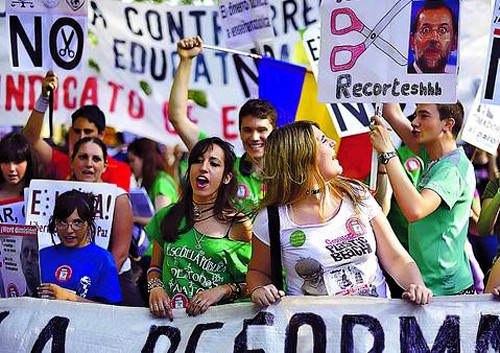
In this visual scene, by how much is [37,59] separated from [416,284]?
3.12 m

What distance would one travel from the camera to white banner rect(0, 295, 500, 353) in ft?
14.7

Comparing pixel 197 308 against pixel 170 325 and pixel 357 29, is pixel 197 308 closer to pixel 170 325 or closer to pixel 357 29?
pixel 170 325

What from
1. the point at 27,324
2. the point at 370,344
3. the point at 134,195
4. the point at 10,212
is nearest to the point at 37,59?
the point at 10,212

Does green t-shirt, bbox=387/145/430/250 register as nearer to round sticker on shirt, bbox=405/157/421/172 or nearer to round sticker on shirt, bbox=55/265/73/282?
round sticker on shirt, bbox=405/157/421/172

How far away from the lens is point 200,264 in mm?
4930

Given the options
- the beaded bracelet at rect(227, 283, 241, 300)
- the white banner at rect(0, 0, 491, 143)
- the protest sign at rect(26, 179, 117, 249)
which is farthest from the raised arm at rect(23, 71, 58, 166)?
the beaded bracelet at rect(227, 283, 241, 300)

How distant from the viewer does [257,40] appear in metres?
7.59

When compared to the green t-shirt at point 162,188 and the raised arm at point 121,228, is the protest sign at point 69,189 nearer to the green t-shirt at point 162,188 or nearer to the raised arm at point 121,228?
the raised arm at point 121,228

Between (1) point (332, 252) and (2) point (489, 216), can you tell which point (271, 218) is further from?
(2) point (489, 216)

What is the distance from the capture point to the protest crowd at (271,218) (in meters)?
4.50

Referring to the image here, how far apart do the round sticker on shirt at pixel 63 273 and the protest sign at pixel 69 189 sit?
69cm

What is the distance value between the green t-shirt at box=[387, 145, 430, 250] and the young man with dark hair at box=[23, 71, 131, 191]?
1740mm

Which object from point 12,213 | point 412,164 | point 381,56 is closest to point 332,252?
point 381,56

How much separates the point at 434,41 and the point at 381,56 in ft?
0.85
